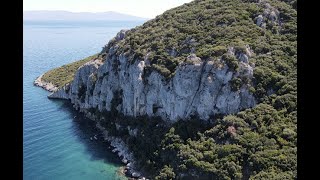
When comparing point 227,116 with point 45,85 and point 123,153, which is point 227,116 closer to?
point 123,153

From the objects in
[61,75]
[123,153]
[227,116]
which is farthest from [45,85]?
[227,116]

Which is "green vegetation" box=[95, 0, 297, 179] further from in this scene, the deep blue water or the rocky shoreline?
the deep blue water

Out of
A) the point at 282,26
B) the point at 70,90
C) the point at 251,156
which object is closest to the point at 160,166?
the point at 251,156

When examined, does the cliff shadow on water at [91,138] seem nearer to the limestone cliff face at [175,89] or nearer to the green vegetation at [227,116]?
the green vegetation at [227,116]

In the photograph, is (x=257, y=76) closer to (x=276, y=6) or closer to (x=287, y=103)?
(x=287, y=103)

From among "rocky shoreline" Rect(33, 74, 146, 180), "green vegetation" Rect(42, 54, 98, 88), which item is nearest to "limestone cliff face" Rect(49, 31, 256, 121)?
"rocky shoreline" Rect(33, 74, 146, 180)

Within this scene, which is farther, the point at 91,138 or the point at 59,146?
the point at 91,138
